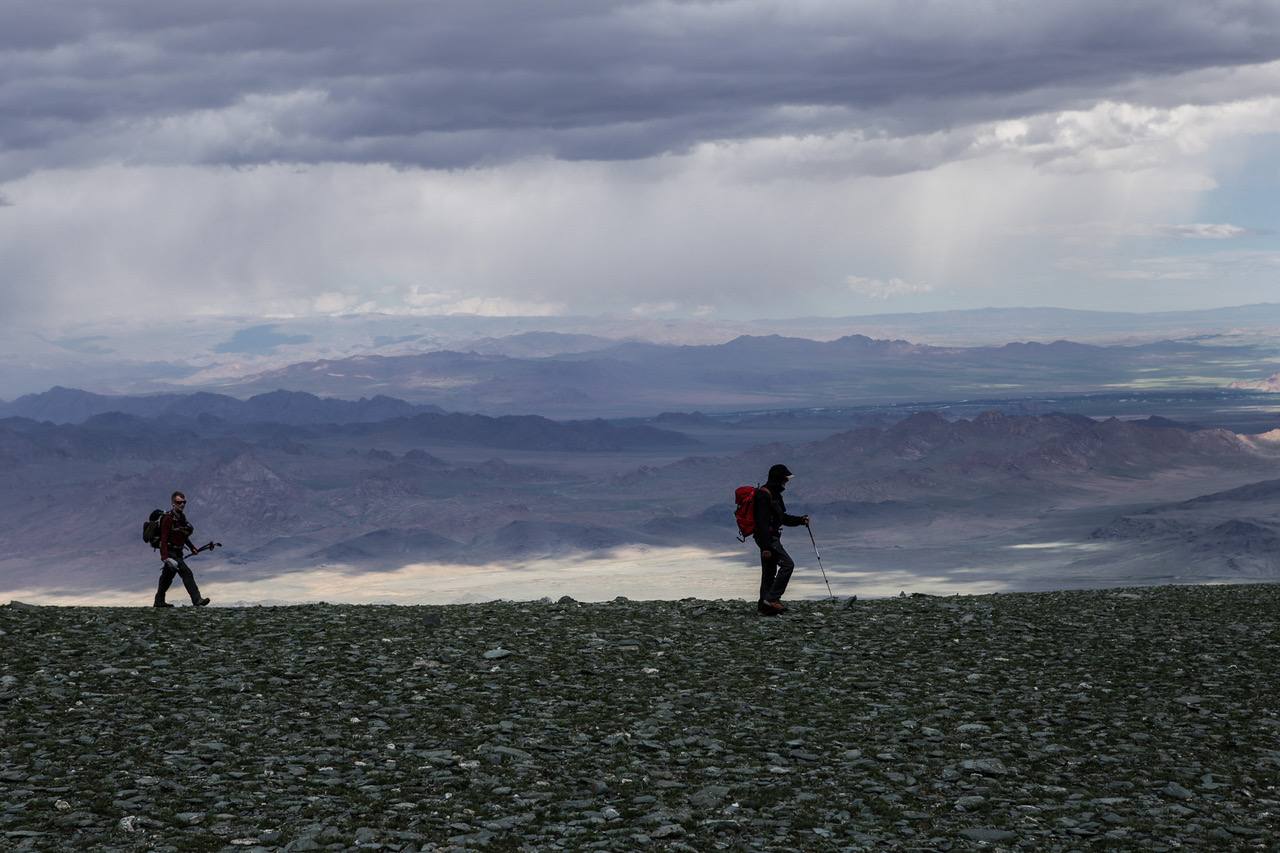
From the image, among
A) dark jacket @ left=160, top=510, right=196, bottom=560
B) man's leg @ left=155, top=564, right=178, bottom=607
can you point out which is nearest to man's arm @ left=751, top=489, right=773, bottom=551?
dark jacket @ left=160, top=510, right=196, bottom=560

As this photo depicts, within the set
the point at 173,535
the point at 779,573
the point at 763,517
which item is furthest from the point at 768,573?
the point at 173,535

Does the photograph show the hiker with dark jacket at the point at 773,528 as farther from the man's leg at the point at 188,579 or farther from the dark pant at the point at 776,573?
the man's leg at the point at 188,579

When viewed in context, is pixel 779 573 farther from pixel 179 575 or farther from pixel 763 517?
pixel 179 575

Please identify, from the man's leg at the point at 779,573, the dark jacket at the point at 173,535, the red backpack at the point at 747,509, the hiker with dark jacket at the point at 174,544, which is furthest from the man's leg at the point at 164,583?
the man's leg at the point at 779,573

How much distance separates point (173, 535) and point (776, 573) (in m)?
14.7

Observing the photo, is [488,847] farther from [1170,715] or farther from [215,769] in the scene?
[1170,715]

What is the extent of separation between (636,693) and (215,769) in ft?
21.5

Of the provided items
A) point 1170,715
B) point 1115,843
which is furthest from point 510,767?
point 1170,715

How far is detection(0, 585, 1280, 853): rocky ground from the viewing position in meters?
12.3

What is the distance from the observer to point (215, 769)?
13961 millimetres

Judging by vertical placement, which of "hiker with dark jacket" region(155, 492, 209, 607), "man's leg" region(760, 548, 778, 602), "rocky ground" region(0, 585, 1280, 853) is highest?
"hiker with dark jacket" region(155, 492, 209, 607)

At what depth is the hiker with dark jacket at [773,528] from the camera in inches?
928

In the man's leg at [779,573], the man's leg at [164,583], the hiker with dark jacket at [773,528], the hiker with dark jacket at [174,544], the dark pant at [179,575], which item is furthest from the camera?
the hiker with dark jacket at [174,544]

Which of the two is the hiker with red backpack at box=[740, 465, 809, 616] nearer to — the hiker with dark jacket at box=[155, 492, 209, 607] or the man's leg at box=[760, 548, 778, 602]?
the man's leg at box=[760, 548, 778, 602]
